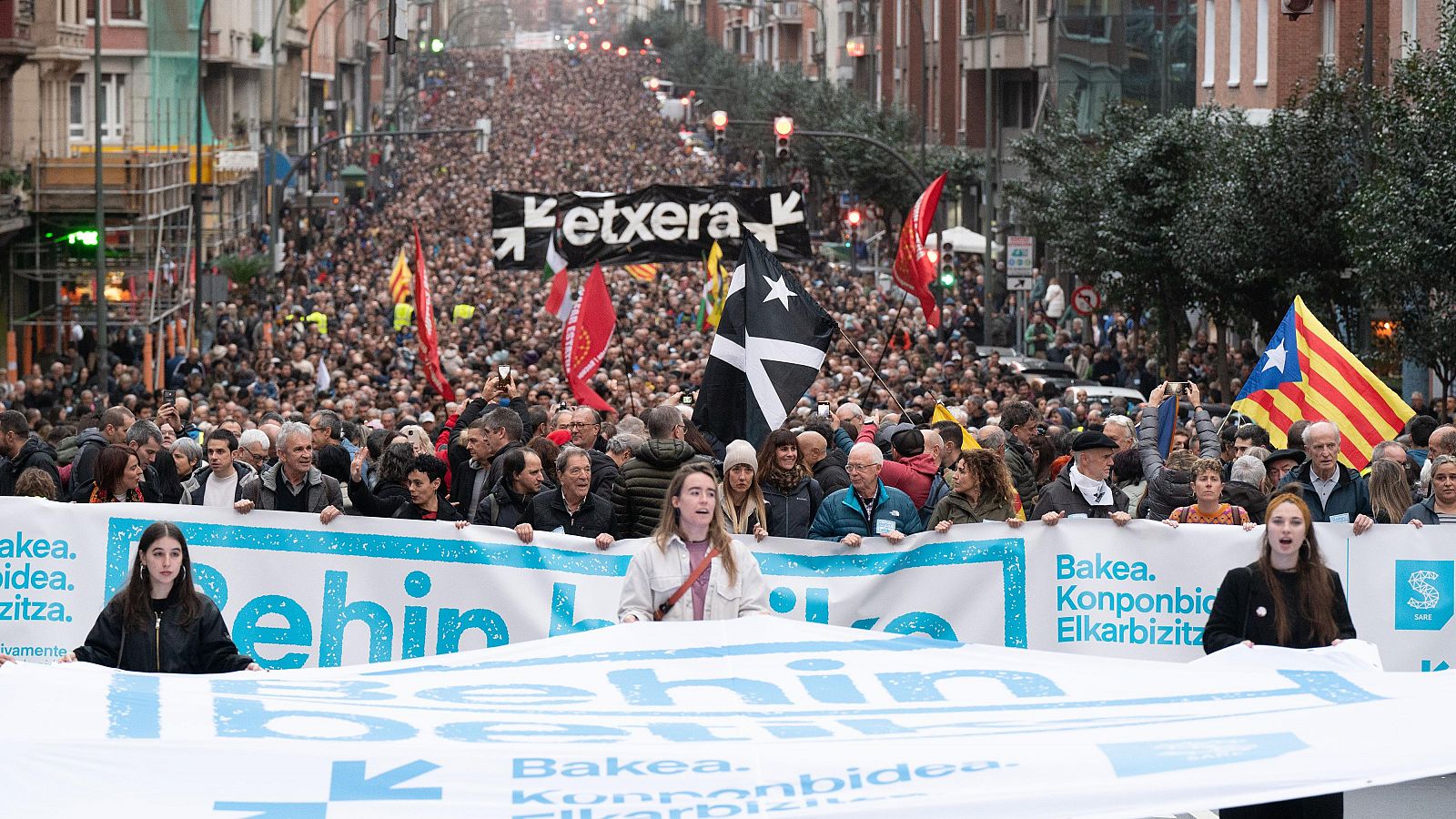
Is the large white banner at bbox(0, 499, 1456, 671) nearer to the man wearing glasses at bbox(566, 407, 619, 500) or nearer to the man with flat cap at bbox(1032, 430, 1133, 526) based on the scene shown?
the man with flat cap at bbox(1032, 430, 1133, 526)

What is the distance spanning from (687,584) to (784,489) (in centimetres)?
315

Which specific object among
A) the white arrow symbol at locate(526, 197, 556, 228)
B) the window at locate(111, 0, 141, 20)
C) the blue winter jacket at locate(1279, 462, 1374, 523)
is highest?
the window at locate(111, 0, 141, 20)

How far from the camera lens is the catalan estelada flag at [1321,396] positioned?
1330cm

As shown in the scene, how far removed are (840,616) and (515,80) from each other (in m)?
160

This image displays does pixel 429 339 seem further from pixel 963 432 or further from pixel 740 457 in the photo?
pixel 740 457

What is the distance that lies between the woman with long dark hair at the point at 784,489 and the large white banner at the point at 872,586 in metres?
1.02

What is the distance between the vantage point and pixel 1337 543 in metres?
9.24

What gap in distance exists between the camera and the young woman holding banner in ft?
23.2

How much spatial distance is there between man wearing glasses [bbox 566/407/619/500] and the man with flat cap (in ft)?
7.02

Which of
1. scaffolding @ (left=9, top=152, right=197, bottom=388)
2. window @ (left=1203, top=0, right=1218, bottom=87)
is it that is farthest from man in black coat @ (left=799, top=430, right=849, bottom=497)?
window @ (left=1203, top=0, right=1218, bottom=87)

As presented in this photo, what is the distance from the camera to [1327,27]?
33.7 m

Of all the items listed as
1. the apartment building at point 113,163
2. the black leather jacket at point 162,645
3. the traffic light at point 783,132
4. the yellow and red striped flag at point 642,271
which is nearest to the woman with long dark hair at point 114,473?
the black leather jacket at point 162,645

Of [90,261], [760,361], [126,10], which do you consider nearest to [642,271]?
[90,261]

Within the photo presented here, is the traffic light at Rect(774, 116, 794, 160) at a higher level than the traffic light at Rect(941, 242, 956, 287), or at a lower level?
higher
